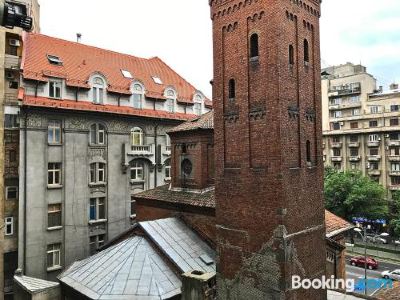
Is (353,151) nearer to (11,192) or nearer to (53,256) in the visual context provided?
(53,256)

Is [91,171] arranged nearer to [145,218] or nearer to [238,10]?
[145,218]

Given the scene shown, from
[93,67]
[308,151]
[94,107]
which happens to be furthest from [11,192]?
[308,151]

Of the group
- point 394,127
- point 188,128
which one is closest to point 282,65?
point 188,128

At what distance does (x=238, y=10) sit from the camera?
1549 cm

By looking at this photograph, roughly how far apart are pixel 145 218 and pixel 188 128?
6828 mm

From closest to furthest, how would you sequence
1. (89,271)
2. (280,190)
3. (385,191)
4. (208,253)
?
(280,190) < (89,271) < (208,253) < (385,191)

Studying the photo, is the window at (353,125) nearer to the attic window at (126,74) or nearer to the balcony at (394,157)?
the balcony at (394,157)

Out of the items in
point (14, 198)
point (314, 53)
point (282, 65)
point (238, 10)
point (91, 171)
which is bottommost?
point (14, 198)

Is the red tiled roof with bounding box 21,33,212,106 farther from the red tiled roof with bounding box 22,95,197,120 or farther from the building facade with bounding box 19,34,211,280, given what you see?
the red tiled roof with bounding box 22,95,197,120

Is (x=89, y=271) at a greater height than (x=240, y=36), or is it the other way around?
(x=240, y=36)

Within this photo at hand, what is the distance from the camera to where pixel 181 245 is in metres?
18.9

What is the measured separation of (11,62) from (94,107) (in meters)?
6.18

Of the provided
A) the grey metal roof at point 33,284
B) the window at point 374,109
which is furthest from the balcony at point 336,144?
the grey metal roof at point 33,284

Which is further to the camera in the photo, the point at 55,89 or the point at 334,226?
the point at 55,89
